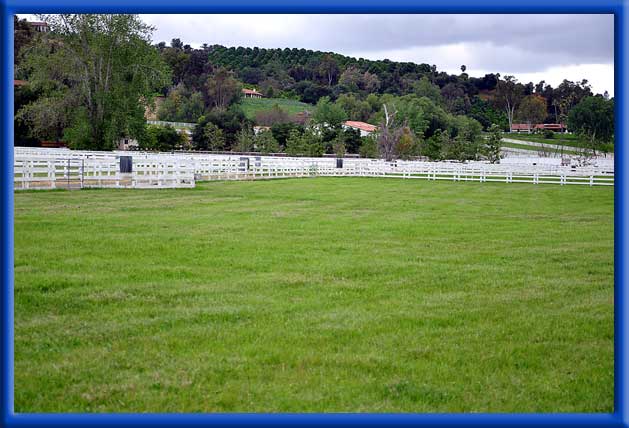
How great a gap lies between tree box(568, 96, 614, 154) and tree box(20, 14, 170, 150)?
19.4m

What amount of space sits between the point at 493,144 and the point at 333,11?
3767 centimetres

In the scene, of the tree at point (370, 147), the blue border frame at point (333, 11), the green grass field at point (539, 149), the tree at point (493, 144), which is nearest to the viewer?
the blue border frame at point (333, 11)

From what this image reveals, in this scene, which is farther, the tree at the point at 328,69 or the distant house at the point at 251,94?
the distant house at the point at 251,94

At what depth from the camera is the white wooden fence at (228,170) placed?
Result: 20594 millimetres

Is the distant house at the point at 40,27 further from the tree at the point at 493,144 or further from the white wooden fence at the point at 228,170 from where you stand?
the tree at the point at 493,144

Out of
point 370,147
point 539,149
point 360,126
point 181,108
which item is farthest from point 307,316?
point 181,108

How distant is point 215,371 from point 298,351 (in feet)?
2.19

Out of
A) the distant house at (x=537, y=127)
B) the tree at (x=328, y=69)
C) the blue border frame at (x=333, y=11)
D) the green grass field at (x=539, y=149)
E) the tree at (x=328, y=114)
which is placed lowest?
the blue border frame at (x=333, y=11)

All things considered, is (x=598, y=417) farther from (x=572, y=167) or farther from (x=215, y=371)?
(x=572, y=167)

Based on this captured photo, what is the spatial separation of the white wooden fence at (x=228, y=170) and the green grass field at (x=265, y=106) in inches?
413

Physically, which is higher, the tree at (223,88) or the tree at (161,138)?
the tree at (223,88)

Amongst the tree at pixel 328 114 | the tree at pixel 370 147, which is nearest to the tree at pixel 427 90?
the tree at pixel 328 114

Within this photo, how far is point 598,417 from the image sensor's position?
323 cm

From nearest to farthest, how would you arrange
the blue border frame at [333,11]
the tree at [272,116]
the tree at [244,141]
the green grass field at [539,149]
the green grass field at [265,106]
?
the blue border frame at [333,11]
the green grass field at [539,149]
the tree at [244,141]
the tree at [272,116]
the green grass field at [265,106]
